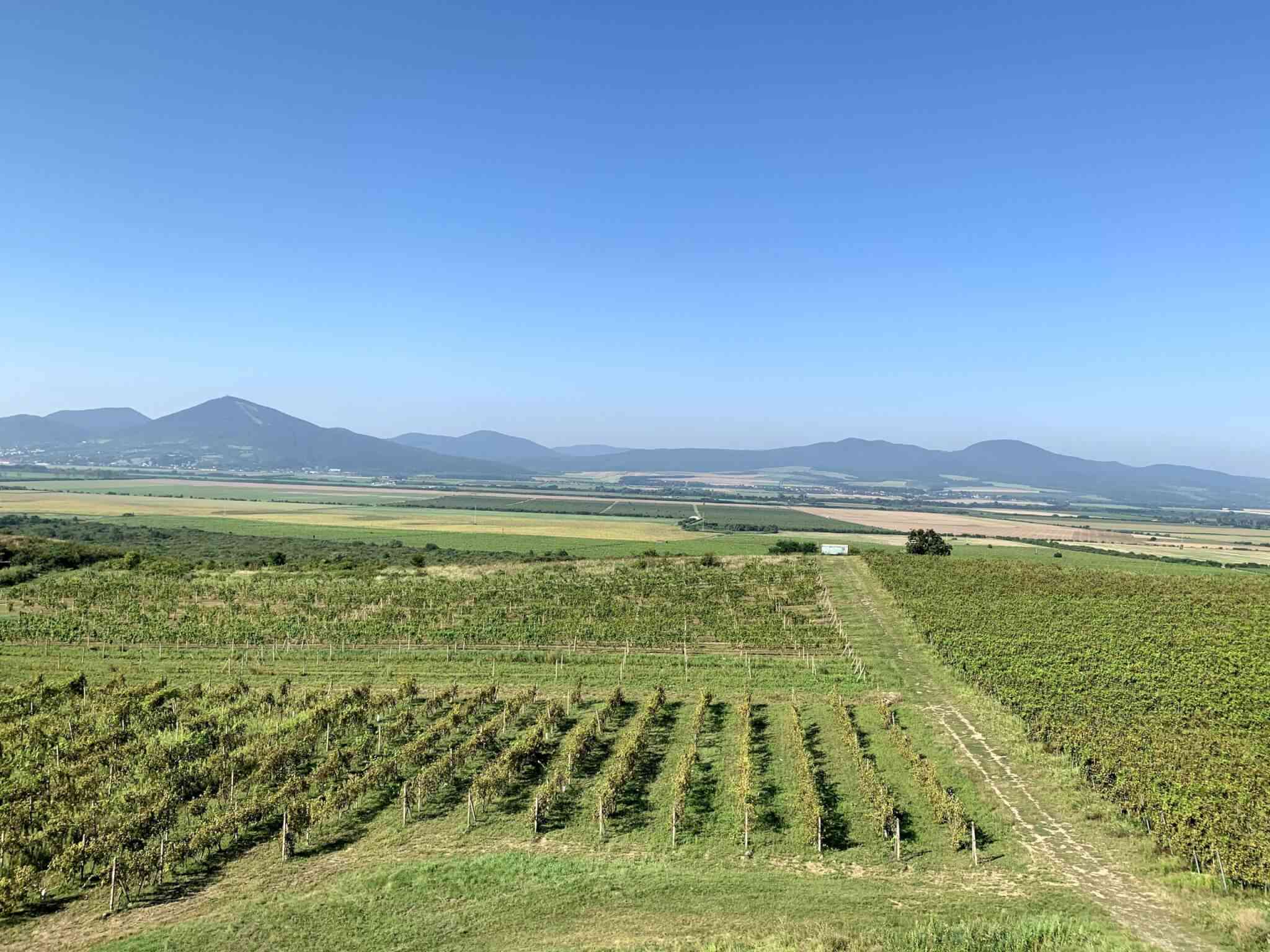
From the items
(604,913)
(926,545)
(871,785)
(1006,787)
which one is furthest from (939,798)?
(926,545)

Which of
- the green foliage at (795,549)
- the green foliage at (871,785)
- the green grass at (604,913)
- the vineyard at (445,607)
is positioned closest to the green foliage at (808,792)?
the green foliage at (871,785)

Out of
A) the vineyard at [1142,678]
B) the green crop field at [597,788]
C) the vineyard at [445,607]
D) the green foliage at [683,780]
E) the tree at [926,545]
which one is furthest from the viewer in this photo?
the tree at [926,545]

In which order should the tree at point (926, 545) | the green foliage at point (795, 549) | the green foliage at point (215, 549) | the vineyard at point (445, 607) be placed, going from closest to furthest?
the vineyard at point (445, 607), the green foliage at point (215, 549), the green foliage at point (795, 549), the tree at point (926, 545)

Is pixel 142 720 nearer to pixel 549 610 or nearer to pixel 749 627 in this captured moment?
pixel 549 610

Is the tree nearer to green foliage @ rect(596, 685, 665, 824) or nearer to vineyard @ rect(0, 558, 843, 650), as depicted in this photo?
vineyard @ rect(0, 558, 843, 650)

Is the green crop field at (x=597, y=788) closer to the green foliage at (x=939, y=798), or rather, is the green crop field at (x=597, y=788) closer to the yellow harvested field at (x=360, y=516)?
the green foliage at (x=939, y=798)

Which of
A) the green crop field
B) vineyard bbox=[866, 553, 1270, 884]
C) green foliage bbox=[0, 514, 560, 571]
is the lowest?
green foliage bbox=[0, 514, 560, 571]

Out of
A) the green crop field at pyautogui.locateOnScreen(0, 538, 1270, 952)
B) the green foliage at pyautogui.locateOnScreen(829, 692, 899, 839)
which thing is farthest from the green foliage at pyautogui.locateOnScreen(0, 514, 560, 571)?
the green foliage at pyautogui.locateOnScreen(829, 692, 899, 839)
